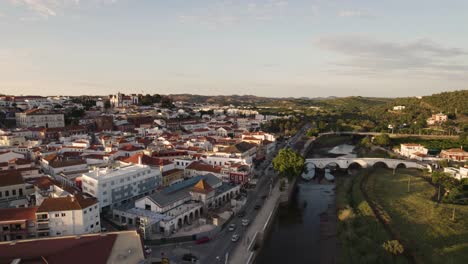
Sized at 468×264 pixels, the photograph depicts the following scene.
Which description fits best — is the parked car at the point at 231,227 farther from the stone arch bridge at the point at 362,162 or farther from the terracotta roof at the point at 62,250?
the stone arch bridge at the point at 362,162

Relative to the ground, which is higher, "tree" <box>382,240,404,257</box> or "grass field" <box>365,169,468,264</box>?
"tree" <box>382,240,404,257</box>

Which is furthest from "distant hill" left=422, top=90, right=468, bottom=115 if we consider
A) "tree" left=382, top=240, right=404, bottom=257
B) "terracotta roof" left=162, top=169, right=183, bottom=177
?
"tree" left=382, top=240, right=404, bottom=257

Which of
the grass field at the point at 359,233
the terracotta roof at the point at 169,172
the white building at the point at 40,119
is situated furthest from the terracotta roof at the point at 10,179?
the white building at the point at 40,119

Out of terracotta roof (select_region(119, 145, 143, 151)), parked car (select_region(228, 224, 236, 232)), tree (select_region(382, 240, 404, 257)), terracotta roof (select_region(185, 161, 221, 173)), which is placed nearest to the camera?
tree (select_region(382, 240, 404, 257))

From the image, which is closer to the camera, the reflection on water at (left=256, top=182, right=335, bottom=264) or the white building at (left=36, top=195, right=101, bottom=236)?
the white building at (left=36, top=195, right=101, bottom=236)

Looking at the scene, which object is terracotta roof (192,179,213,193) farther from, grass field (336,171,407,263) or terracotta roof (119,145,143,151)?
terracotta roof (119,145,143,151)

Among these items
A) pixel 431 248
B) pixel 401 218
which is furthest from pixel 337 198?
pixel 431 248

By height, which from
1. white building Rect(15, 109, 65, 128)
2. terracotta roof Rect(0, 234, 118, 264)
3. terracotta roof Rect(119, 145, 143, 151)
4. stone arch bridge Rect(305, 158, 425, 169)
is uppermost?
white building Rect(15, 109, 65, 128)
